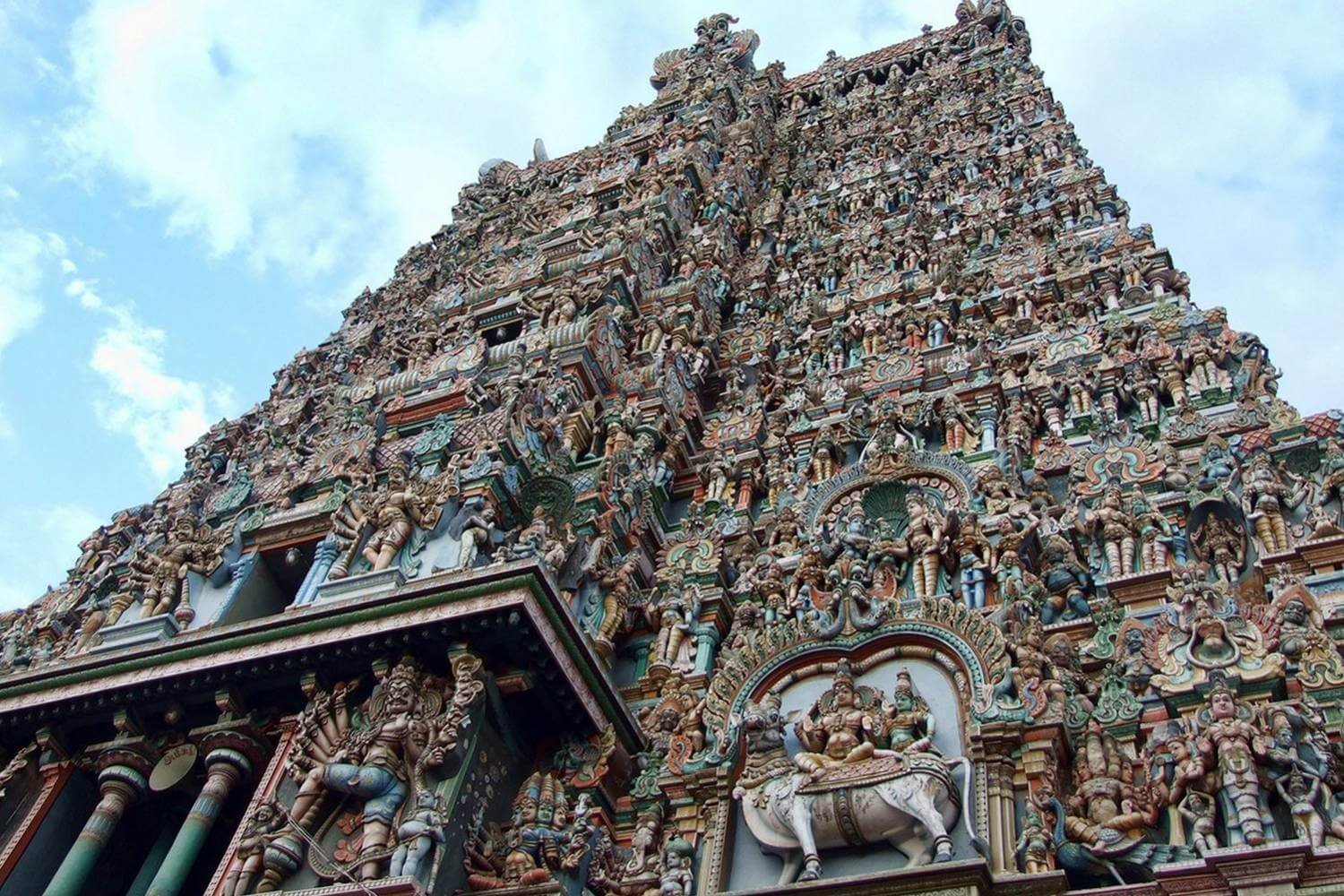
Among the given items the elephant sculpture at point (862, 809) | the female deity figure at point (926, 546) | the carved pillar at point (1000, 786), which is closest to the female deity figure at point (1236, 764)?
the carved pillar at point (1000, 786)

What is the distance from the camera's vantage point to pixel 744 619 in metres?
12.4

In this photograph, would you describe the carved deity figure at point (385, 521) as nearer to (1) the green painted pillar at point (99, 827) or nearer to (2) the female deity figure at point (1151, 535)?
(1) the green painted pillar at point (99, 827)

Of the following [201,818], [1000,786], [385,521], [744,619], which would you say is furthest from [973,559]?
[201,818]

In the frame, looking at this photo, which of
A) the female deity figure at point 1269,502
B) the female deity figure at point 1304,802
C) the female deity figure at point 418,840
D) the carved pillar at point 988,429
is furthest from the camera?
the carved pillar at point 988,429

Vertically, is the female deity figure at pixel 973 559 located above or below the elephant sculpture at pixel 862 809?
above

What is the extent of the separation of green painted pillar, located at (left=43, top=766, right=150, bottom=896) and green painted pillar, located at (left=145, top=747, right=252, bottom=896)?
536 mm

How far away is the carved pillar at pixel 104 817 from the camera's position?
37.4ft

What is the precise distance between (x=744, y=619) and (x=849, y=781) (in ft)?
9.69

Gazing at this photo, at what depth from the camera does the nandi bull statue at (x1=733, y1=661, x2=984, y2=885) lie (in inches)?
368

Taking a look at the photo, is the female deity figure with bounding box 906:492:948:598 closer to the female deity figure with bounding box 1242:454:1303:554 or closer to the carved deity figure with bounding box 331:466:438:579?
the female deity figure with bounding box 1242:454:1303:554

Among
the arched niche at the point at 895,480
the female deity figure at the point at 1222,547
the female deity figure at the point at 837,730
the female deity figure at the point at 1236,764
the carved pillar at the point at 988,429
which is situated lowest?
the female deity figure at the point at 1236,764

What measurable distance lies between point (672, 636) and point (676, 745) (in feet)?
5.23

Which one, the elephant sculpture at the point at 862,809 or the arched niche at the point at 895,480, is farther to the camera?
the arched niche at the point at 895,480

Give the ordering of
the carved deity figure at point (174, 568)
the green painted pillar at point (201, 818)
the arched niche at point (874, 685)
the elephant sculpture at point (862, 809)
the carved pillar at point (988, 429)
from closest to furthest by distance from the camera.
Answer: the elephant sculpture at point (862, 809), the arched niche at point (874, 685), the green painted pillar at point (201, 818), the carved pillar at point (988, 429), the carved deity figure at point (174, 568)
